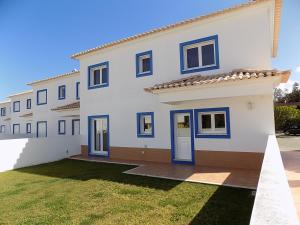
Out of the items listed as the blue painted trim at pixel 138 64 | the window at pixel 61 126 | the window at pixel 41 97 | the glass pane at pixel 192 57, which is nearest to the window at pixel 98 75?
the blue painted trim at pixel 138 64

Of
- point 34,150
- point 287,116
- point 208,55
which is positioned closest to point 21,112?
point 34,150

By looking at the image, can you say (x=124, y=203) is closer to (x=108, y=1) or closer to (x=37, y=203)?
(x=37, y=203)

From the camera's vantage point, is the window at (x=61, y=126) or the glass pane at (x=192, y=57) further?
the window at (x=61, y=126)

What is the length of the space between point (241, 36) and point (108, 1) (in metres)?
9.56

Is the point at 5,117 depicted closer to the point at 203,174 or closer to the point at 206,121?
the point at 206,121

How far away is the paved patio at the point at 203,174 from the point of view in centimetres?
862

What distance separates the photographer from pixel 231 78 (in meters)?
9.62

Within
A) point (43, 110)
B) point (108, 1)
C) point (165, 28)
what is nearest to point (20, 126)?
point (43, 110)

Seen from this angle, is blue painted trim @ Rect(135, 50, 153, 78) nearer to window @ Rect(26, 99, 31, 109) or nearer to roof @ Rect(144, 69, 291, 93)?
roof @ Rect(144, 69, 291, 93)

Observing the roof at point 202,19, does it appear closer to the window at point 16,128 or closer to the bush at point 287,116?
the window at point 16,128

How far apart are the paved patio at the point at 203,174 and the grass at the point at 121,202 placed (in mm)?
670

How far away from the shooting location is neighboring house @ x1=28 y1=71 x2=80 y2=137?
2242cm

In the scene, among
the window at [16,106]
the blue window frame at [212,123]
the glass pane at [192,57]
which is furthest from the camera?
the window at [16,106]

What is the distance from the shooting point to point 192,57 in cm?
1284
